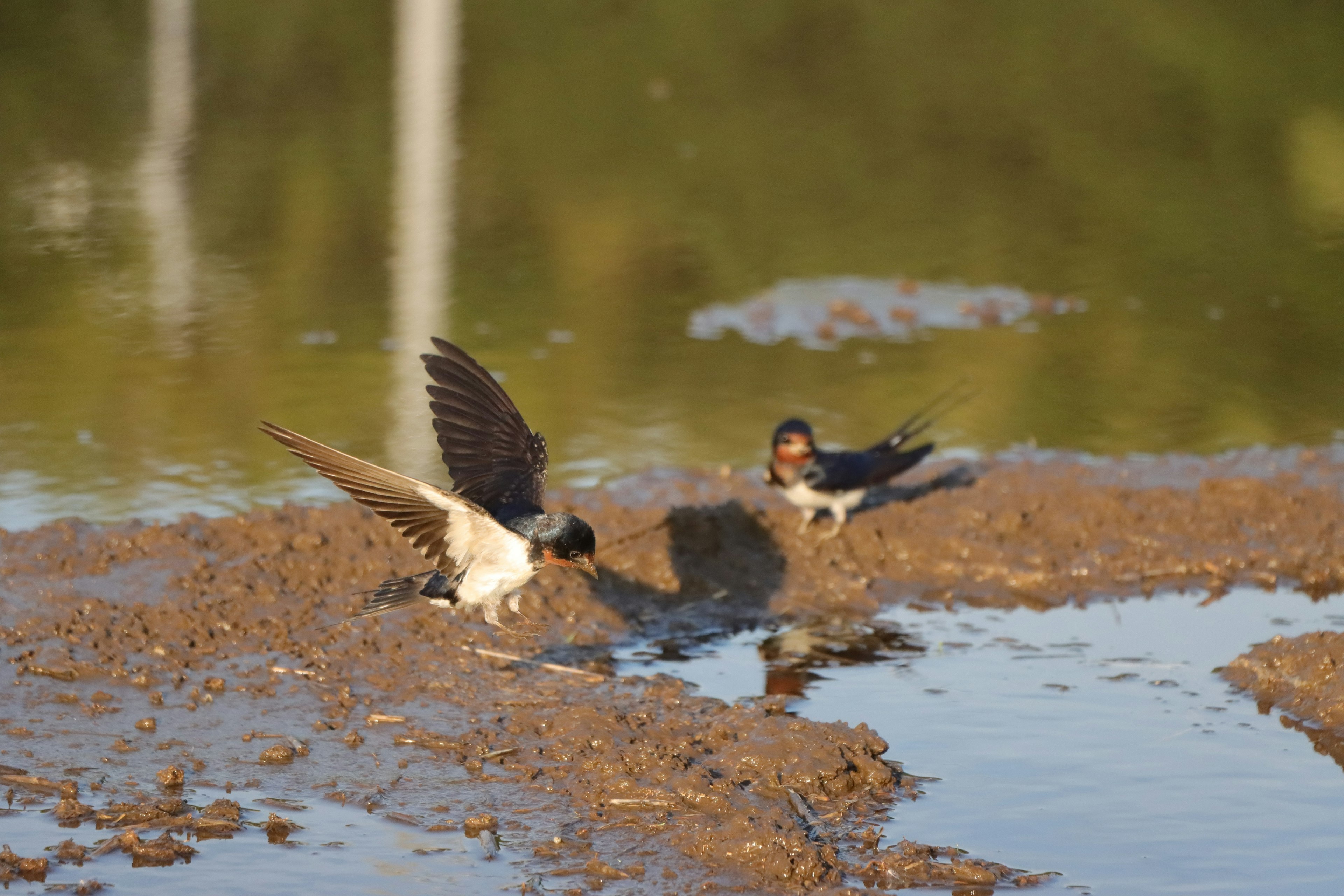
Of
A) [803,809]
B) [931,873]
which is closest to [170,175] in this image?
[803,809]

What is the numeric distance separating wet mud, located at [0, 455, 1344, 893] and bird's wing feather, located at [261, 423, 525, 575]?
2.10 ft

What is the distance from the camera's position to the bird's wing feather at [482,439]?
A: 5461 mm

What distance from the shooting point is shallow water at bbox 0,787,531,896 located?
414 centimetres

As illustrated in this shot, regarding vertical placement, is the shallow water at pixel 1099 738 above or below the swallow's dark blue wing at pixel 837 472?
below

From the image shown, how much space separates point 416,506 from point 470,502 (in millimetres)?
250

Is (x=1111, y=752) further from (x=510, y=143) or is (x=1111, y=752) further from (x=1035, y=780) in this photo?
(x=510, y=143)

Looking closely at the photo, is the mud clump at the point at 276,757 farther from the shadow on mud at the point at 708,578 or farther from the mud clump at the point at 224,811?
the shadow on mud at the point at 708,578

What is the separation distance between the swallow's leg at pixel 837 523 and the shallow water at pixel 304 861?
9.33ft

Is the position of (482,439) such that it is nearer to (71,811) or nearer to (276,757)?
(276,757)

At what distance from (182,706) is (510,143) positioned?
11924mm

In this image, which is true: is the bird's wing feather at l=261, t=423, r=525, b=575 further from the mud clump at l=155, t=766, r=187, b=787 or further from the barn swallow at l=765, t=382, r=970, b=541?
the barn swallow at l=765, t=382, r=970, b=541

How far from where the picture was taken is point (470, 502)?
14.6ft

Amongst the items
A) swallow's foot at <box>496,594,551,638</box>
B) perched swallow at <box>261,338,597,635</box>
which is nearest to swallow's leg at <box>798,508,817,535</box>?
swallow's foot at <box>496,594,551,638</box>

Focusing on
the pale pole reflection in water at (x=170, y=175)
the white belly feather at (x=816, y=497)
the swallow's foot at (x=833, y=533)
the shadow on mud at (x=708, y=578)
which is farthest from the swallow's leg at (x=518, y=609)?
the pale pole reflection in water at (x=170, y=175)
